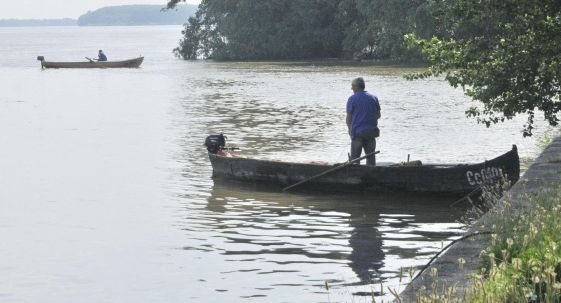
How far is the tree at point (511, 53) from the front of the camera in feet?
55.2

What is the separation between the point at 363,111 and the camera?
63.2 feet

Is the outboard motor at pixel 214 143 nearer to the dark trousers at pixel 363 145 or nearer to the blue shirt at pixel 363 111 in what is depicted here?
the dark trousers at pixel 363 145

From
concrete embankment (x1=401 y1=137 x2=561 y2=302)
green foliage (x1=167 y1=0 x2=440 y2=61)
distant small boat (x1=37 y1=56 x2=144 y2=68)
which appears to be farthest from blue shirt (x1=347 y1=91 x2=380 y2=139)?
distant small boat (x1=37 y1=56 x2=144 y2=68)

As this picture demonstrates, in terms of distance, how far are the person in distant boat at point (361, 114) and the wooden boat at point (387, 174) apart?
51 centimetres

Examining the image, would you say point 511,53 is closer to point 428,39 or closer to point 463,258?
point 463,258

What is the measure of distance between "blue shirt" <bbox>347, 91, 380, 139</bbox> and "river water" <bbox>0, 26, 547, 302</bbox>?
4.04 feet

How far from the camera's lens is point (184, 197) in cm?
2064

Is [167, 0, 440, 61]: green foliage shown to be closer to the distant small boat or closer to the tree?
the distant small boat

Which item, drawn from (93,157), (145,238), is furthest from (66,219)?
(93,157)

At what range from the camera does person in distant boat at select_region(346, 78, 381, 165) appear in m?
19.2

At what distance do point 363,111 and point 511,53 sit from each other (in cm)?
284

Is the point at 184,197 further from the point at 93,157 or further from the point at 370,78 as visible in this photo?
the point at 370,78

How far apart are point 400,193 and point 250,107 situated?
24926 millimetres

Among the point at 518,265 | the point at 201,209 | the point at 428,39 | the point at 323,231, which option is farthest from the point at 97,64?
the point at 518,265
